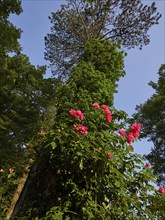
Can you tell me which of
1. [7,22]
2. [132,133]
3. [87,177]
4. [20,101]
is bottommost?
[87,177]

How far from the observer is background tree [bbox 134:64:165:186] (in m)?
12.0

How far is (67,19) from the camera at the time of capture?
38.0 ft

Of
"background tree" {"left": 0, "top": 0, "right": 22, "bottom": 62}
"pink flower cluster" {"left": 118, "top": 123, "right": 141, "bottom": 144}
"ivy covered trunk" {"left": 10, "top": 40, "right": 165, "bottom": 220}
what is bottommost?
"ivy covered trunk" {"left": 10, "top": 40, "right": 165, "bottom": 220}

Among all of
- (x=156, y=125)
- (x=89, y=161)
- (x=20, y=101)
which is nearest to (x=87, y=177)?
(x=89, y=161)

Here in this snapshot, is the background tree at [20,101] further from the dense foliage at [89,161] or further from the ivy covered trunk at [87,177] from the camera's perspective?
the ivy covered trunk at [87,177]

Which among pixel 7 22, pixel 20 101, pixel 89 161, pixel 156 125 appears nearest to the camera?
pixel 89 161

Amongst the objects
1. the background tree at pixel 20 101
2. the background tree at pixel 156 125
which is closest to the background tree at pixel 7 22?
the background tree at pixel 20 101

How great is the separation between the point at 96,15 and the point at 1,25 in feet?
14.7

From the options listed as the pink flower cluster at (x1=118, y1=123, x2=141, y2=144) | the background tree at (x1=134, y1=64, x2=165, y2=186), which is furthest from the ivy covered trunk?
the background tree at (x1=134, y1=64, x2=165, y2=186)

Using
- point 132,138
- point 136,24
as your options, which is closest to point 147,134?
point 136,24

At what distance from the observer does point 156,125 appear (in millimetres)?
12648

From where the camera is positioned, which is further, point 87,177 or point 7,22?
point 7,22

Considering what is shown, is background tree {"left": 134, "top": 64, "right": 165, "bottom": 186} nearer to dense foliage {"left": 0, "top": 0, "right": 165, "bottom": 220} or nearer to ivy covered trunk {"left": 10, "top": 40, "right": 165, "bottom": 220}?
dense foliage {"left": 0, "top": 0, "right": 165, "bottom": 220}

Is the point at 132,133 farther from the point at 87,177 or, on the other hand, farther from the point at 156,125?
the point at 156,125
